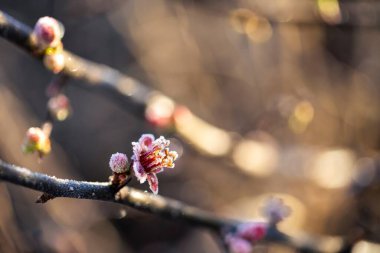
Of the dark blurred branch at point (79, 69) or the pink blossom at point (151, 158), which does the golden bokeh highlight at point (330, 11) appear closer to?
the dark blurred branch at point (79, 69)

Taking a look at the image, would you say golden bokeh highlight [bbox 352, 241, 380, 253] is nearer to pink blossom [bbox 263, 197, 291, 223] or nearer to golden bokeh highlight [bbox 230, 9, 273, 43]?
pink blossom [bbox 263, 197, 291, 223]

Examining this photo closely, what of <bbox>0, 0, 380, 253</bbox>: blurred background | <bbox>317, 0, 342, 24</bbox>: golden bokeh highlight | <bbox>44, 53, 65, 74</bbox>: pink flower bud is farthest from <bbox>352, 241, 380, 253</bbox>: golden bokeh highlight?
Result: <bbox>44, 53, 65, 74</bbox>: pink flower bud

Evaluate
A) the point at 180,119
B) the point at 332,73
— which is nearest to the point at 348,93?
the point at 332,73

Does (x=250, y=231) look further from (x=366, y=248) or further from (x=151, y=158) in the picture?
(x=366, y=248)

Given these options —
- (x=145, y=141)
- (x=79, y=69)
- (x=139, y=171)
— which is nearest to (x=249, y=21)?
(x=79, y=69)

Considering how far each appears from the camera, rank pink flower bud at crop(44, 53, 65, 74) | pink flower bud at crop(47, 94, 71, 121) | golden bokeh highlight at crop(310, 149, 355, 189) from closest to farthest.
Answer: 1. pink flower bud at crop(44, 53, 65, 74)
2. pink flower bud at crop(47, 94, 71, 121)
3. golden bokeh highlight at crop(310, 149, 355, 189)
